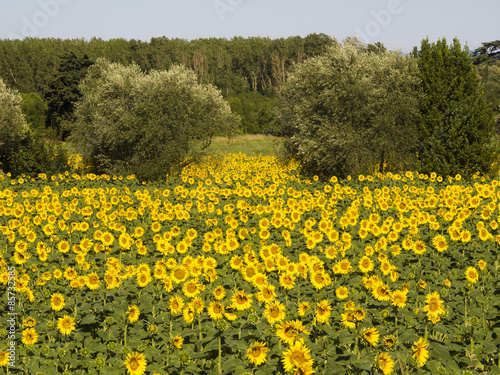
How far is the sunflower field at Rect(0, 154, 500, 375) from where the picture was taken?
3.96 meters

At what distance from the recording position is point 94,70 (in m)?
36.2

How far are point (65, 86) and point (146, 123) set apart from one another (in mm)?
38096

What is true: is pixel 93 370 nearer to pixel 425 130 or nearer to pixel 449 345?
pixel 449 345

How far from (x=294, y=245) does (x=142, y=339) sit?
4077 millimetres

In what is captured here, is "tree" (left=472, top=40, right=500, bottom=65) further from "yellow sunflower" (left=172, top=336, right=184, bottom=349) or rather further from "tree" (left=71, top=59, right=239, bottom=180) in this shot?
"yellow sunflower" (left=172, top=336, right=184, bottom=349)

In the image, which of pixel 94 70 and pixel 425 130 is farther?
pixel 94 70

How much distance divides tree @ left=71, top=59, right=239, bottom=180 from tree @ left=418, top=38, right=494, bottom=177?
10886 mm

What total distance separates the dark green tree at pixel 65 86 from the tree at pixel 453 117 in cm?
4447

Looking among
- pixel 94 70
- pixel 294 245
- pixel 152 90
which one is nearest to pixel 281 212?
pixel 294 245

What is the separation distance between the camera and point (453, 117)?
59.8ft

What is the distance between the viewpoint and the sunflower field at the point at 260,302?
396cm

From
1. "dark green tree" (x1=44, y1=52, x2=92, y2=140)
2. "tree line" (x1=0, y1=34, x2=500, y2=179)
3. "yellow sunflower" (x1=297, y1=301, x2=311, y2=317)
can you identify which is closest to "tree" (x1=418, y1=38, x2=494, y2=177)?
"tree line" (x1=0, y1=34, x2=500, y2=179)

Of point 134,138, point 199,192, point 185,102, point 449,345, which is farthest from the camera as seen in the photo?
point 185,102

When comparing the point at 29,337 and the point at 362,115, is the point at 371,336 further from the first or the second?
the point at 362,115
